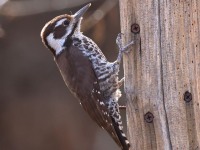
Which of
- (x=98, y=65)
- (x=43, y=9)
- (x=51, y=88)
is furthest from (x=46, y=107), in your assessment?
(x=98, y=65)

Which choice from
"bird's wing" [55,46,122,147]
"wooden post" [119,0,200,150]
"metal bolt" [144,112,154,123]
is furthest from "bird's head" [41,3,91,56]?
"metal bolt" [144,112,154,123]

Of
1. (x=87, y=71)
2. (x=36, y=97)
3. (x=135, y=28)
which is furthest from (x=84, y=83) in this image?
(x=36, y=97)

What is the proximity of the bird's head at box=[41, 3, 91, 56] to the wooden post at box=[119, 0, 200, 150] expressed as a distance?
1.13 m

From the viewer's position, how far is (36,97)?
1034 centimetres

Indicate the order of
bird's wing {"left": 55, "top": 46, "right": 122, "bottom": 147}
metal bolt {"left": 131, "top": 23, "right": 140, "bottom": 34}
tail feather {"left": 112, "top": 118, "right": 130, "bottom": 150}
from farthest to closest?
bird's wing {"left": 55, "top": 46, "right": 122, "bottom": 147}
tail feather {"left": 112, "top": 118, "right": 130, "bottom": 150}
metal bolt {"left": 131, "top": 23, "right": 140, "bottom": 34}

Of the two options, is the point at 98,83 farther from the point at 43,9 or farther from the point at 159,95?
the point at 43,9

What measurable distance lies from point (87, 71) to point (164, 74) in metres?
1.08

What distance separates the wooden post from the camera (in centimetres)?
529

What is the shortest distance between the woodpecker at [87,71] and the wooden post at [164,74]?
43 cm

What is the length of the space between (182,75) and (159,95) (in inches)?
8.6

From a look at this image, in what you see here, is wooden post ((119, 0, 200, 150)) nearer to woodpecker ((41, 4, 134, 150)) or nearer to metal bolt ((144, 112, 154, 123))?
metal bolt ((144, 112, 154, 123))

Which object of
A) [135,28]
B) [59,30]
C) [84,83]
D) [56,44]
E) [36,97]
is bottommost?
[36,97]

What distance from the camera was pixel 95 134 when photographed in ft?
34.0

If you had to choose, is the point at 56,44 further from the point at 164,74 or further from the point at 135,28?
the point at 164,74
